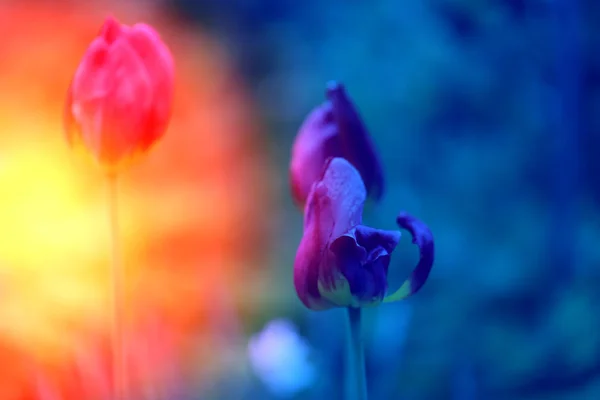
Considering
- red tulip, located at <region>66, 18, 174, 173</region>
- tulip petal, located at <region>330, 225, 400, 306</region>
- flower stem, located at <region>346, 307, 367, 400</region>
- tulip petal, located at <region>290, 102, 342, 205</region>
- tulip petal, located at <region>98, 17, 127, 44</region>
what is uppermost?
tulip petal, located at <region>98, 17, 127, 44</region>

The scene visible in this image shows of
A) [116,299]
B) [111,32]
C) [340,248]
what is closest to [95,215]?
[116,299]

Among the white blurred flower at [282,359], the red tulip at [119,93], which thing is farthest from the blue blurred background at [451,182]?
the red tulip at [119,93]

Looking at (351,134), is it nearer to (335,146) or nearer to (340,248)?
(335,146)

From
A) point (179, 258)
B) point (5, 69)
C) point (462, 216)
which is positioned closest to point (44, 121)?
point (5, 69)

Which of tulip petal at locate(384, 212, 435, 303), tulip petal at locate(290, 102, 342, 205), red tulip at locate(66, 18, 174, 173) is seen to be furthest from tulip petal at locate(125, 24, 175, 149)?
tulip petal at locate(384, 212, 435, 303)

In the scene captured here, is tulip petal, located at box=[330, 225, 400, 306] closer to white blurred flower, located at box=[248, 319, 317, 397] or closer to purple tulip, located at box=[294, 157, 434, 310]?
purple tulip, located at box=[294, 157, 434, 310]
